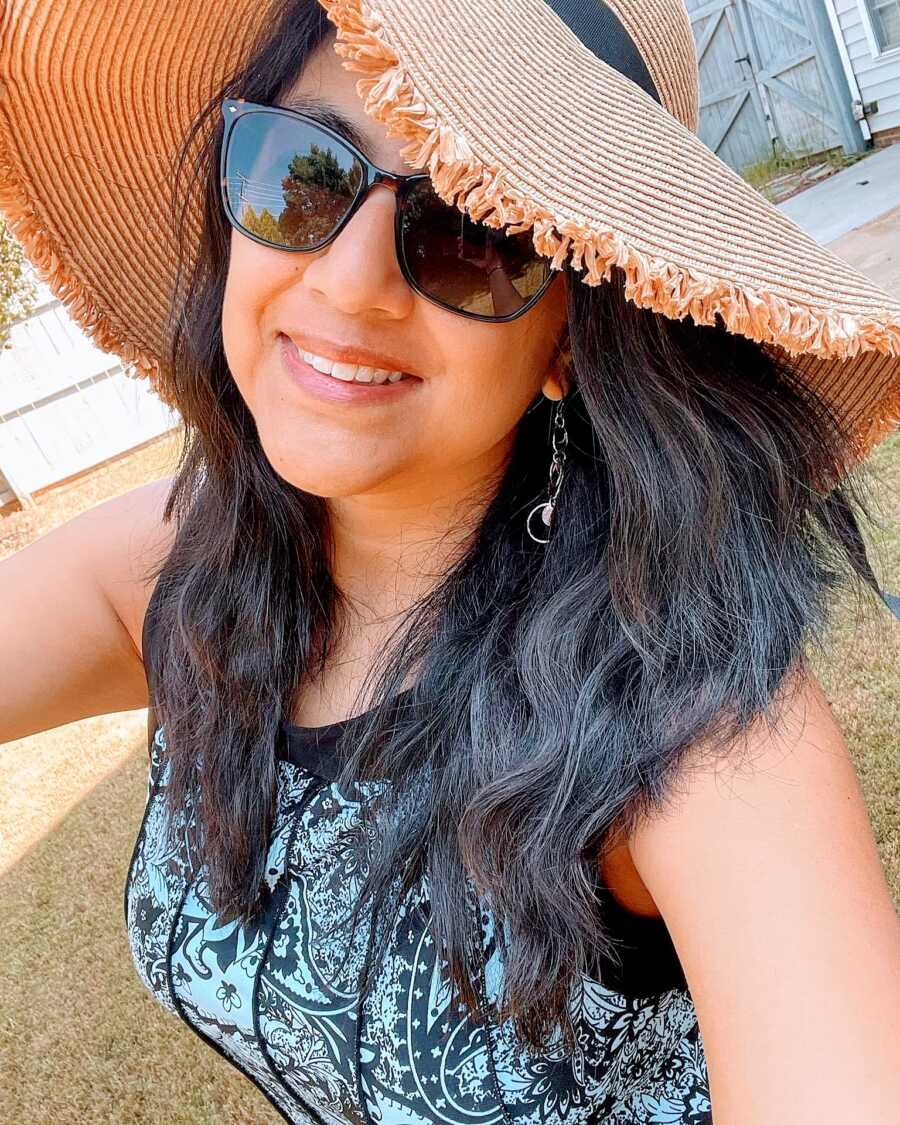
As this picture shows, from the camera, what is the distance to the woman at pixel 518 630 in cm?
97

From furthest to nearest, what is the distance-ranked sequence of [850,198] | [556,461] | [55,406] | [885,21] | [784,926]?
[885,21] → [55,406] → [850,198] → [556,461] → [784,926]

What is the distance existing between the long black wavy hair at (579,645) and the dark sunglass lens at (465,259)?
8 centimetres

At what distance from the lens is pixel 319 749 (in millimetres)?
1465

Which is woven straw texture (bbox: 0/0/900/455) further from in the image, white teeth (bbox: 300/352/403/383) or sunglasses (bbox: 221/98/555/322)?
white teeth (bbox: 300/352/403/383)

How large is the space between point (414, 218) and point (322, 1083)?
3.74ft

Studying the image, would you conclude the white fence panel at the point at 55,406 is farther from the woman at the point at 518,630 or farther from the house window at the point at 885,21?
the house window at the point at 885,21

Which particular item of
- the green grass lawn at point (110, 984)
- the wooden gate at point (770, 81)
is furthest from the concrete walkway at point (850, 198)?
the green grass lawn at point (110, 984)

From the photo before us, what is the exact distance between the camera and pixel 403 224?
1.18 metres

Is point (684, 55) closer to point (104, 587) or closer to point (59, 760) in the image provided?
point (104, 587)

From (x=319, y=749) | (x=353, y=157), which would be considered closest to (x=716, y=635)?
(x=319, y=749)

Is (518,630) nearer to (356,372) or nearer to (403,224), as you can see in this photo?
(356,372)

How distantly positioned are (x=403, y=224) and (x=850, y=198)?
7345 millimetres

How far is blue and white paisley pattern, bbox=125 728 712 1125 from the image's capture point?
1.23 metres

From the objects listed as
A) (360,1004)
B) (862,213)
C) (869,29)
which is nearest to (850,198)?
(862,213)
